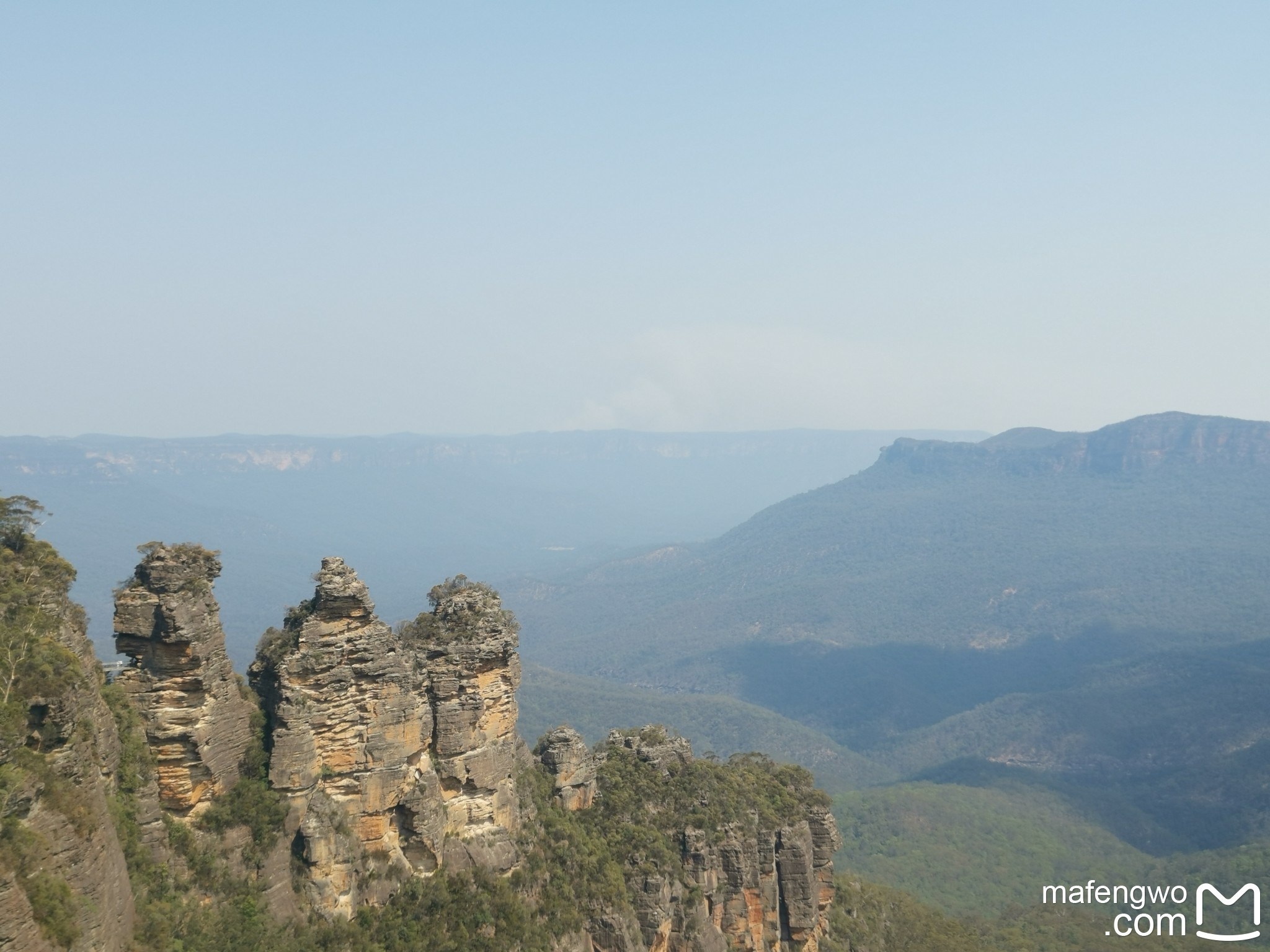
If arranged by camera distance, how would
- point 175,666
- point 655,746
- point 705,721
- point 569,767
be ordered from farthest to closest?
point 705,721 → point 655,746 → point 569,767 → point 175,666

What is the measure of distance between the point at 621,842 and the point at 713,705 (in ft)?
512

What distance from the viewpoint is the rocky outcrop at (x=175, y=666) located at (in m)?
24.7

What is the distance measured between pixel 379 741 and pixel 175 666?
6409mm

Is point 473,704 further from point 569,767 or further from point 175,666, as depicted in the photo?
point 175,666

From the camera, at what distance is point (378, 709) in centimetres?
2883

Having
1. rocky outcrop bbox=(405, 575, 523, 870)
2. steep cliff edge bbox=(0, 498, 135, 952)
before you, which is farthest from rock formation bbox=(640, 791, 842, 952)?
steep cliff edge bbox=(0, 498, 135, 952)

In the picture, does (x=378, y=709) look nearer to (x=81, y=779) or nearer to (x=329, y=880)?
(x=329, y=880)

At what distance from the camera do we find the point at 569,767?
4050 cm

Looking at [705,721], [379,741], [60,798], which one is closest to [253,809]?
[379,741]

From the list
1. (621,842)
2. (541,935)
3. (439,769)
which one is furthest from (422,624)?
(621,842)

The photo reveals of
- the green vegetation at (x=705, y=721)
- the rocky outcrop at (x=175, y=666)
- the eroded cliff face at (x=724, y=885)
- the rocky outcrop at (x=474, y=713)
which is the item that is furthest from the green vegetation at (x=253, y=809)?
the green vegetation at (x=705, y=721)

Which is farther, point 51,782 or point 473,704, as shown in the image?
A: point 473,704

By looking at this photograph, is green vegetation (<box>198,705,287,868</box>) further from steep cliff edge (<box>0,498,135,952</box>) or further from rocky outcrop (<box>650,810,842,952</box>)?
rocky outcrop (<box>650,810,842,952</box>)

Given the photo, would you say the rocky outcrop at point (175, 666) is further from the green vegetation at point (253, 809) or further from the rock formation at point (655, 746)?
the rock formation at point (655, 746)
